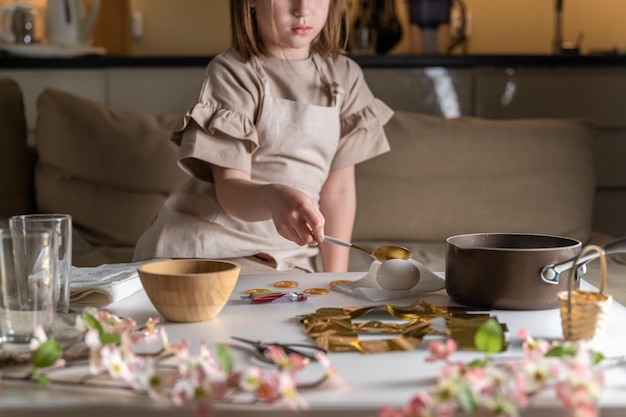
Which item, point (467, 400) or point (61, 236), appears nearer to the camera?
point (467, 400)

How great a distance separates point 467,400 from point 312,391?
5.5 inches

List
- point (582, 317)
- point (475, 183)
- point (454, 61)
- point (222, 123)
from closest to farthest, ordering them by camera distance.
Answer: point (582, 317) → point (222, 123) → point (475, 183) → point (454, 61)

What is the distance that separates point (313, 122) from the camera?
166 centimetres

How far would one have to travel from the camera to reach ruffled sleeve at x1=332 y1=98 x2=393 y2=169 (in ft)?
5.87

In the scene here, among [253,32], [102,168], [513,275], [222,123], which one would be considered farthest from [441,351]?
[102,168]

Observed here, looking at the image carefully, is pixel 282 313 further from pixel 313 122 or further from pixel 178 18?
pixel 178 18

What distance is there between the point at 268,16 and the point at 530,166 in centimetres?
93

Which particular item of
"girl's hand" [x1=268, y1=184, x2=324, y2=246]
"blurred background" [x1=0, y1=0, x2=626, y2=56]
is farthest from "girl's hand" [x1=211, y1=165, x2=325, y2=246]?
"blurred background" [x1=0, y1=0, x2=626, y2=56]

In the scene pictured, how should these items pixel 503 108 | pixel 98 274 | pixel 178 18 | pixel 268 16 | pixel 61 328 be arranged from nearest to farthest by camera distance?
pixel 61 328 → pixel 98 274 → pixel 268 16 → pixel 503 108 → pixel 178 18

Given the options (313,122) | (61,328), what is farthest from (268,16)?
(61,328)

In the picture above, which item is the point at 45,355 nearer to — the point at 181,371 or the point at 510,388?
the point at 181,371

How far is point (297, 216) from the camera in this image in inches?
48.2

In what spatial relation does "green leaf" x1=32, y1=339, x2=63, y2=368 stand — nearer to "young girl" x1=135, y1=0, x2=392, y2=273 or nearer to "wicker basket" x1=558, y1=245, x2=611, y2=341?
"wicker basket" x1=558, y1=245, x2=611, y2=341

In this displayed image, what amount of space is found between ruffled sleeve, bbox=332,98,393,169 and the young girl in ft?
0.05
